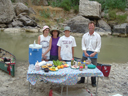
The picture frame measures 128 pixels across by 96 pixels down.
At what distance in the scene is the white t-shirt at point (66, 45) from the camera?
3.76 meters

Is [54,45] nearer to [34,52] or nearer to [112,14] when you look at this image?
[34,52]

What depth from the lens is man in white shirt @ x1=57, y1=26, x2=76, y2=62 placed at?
148 inches

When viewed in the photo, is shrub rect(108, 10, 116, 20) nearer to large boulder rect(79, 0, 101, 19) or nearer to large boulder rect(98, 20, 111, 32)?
large boulder rect(98, 20, 111, 32)

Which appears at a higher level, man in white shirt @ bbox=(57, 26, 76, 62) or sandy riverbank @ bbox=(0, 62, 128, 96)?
man in white shirt @ bbox=(57, 26, 76, 62)

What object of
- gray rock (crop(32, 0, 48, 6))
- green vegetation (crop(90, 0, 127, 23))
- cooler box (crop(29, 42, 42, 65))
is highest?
gray rock (crop(32, 0, 48, 6))

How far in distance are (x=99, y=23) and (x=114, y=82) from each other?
18.8 meters

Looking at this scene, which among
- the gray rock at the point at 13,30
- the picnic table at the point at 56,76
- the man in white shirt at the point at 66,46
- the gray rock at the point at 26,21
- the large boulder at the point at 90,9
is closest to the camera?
the picnic table at the point at 56,76

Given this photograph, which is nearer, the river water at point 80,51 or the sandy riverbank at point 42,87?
the sandy riverbank at point 42,87

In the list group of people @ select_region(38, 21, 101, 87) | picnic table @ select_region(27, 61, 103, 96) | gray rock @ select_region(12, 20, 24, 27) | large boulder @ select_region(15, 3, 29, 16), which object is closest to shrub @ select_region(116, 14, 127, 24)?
large boulder @ select_region(15, 3, 29, 16)

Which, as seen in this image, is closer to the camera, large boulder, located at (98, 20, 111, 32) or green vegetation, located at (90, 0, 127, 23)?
large boulder, located at (98, 20, 111, 32)

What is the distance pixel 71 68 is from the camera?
3.23 m

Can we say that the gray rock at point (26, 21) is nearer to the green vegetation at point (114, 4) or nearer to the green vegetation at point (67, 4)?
the green vegetation at point (67, 4)

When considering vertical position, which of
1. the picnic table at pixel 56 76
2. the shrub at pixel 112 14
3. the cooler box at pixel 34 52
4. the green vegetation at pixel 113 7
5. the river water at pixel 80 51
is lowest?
the river water at pixel 80 51

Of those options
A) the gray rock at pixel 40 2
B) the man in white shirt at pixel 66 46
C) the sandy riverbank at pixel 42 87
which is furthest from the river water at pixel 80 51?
the gray rock at pixel 40 2
